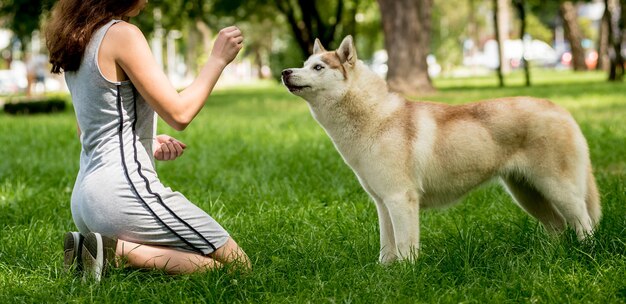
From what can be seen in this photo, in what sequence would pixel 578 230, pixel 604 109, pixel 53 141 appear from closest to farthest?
pixel 578 230
pixel 53 141
pixel 604 109

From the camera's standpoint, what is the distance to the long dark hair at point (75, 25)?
3.85 metres

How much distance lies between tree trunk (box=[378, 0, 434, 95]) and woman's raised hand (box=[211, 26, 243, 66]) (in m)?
16.9

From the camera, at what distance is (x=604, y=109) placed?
13883mm

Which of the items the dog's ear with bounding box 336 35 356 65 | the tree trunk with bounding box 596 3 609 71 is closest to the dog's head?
the dog's ear with bounding box 336 35 356 65

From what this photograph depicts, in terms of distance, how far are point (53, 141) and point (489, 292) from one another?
8482mm

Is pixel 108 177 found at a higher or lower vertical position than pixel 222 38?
lower

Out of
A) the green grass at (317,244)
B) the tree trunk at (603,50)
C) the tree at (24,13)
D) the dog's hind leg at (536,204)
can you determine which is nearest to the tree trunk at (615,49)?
the tree trunk at (603,50)

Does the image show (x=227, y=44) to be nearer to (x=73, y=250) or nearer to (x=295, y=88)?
(x=295, y=88)

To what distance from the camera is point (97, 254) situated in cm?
387

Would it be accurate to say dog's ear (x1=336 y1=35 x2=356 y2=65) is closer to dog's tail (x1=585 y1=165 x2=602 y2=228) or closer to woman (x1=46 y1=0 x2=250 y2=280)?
woman (x1=46 y1=0 x2=250 y2=280)

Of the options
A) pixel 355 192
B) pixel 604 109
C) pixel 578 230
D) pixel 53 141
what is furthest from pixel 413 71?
pixel 578 230

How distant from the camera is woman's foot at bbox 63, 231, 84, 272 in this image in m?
3.99

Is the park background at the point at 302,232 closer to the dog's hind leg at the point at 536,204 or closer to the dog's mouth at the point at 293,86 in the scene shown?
the dog's hind leg at the point at 536,204

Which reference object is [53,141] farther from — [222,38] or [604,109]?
[604,109]
